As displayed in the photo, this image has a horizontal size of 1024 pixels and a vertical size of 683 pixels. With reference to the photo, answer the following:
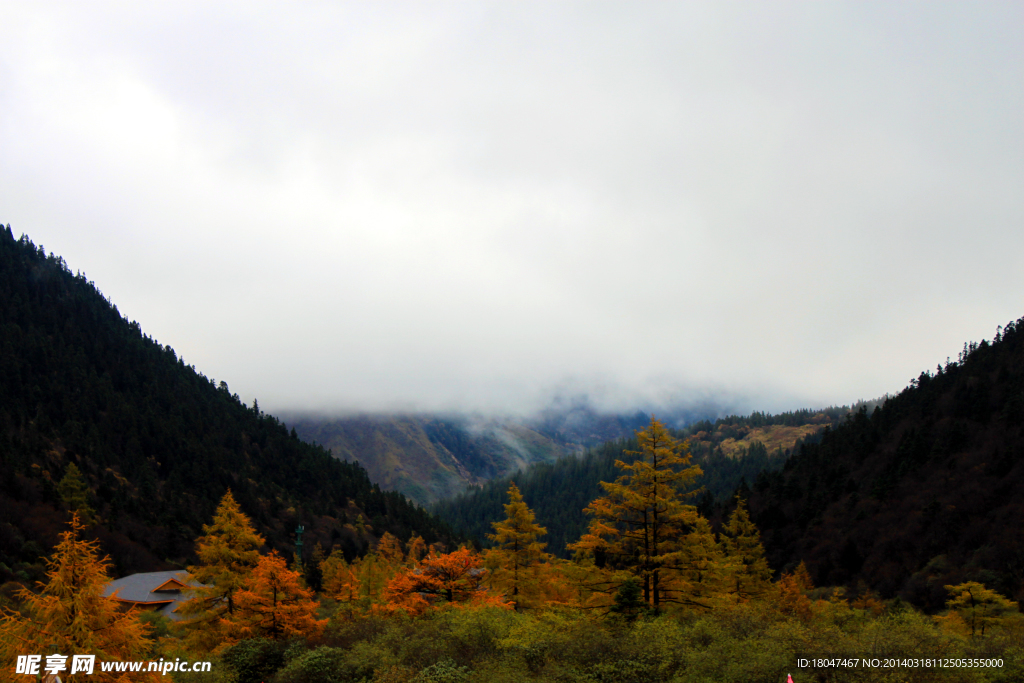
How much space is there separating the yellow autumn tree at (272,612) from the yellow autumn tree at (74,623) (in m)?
12.7

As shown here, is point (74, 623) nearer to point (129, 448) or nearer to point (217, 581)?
point (217, 581)

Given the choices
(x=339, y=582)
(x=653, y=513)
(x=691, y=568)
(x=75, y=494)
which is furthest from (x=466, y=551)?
(x=75, y=494)

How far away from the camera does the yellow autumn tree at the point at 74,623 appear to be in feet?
42.5

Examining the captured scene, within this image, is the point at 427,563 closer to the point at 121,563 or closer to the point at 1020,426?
the point at 121,563

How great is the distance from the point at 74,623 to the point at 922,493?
3598 inches

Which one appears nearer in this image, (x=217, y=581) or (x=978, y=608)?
(x=217, y=581)

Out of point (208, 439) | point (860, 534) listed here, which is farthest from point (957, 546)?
point (208, 439)

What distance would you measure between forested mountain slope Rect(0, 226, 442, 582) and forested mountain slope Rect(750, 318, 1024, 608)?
88.4 metres

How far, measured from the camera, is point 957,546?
188 ft

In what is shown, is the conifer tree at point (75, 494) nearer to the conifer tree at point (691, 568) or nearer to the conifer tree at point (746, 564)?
the conifer tree at point (691, 568)

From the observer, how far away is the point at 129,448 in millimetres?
108250

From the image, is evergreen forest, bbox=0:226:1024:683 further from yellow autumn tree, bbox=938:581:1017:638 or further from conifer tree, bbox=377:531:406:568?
conifer tree, bbox=377:531:406:568

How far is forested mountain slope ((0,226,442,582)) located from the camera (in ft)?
254

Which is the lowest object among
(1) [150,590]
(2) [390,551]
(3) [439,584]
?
(2) [390,551]
